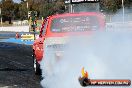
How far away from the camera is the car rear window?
11883 mm

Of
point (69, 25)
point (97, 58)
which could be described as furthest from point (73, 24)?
point (97, 58)

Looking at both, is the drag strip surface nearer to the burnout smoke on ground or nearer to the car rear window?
the car rear window

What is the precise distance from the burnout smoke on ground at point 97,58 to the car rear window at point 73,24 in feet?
11.0

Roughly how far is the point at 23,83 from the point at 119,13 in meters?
3.99

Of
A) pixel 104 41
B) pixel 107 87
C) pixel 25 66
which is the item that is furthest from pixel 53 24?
pixel 107 87

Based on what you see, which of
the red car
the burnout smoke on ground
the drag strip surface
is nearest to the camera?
the burnout smoke on ground

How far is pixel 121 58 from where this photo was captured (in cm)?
717

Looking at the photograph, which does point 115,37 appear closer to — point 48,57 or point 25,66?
point 48,57

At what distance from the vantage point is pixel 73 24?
1207 centimetres

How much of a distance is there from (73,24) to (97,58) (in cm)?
474

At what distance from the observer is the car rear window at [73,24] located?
39.0 ft

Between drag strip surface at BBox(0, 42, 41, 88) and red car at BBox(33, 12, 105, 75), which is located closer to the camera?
drag strip surface at BBox(0, 42, 41, 88)

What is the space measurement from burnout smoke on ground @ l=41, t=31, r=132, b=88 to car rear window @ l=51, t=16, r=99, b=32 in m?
3.36

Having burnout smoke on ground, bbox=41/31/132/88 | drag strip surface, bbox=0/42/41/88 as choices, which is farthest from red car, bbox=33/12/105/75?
burnout smoke on ground, bbox=41/31/132/88
